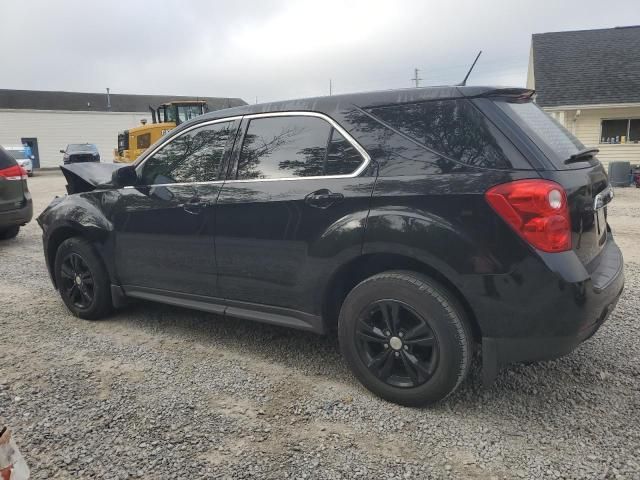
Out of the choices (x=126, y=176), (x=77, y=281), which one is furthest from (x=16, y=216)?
(x=126, y=176)

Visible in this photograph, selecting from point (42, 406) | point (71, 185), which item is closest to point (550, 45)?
point (71, 185)

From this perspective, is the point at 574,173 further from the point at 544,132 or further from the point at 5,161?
the point at 5,161

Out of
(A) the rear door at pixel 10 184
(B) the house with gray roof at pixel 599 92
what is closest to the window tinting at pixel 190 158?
(A) the rear door at pixel 10 184

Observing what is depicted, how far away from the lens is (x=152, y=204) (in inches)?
157

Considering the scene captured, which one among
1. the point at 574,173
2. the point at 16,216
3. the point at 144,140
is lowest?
the point at 16,216

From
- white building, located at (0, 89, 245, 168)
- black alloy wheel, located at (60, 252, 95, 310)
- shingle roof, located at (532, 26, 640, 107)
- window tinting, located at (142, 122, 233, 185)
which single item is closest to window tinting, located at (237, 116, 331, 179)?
window tinting, located at (142, 122, 233, 185)

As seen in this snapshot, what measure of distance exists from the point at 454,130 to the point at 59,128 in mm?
51885

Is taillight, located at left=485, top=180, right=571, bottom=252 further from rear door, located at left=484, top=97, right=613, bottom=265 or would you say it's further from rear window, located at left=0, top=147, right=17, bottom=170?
rear window, located at left=0, top=147, right=17, bottom=170

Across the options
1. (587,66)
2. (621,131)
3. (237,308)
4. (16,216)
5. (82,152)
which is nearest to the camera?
(237,308)

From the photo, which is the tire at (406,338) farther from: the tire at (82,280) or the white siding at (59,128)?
the white siding at (59,128)

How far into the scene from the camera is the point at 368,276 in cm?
319

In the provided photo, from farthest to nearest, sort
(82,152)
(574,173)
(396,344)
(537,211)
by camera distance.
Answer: (82,152), (396,344), (574,173), (537,211)

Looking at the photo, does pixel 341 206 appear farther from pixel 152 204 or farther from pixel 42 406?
pixel 42 406

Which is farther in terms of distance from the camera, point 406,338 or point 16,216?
point 16,216
